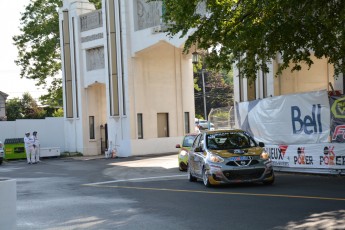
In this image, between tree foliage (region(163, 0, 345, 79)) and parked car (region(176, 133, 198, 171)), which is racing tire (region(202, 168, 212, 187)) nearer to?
tree foliage (region(163, 0, 345, 79))

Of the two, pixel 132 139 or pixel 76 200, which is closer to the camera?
pixel 76 200

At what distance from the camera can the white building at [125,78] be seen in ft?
113

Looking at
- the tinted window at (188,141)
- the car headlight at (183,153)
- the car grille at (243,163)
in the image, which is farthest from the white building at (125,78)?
the car grille at (243,163)

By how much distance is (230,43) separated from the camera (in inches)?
581

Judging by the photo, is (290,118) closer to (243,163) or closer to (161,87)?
(243,163)

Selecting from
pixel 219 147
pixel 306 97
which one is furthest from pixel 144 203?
pixel 306 97

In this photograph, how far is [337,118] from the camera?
17.4m

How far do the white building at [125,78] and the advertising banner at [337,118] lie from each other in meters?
15.2

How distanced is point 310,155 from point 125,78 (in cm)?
1837

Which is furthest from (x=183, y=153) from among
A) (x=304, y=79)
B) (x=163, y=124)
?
(x=163, y=124)

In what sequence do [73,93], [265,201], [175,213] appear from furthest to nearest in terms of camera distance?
[73,93] < [265,201] < [175,213]

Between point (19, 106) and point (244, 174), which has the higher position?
point (19, 106)

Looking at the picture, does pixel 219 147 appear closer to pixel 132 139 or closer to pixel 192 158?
pixel 192 158

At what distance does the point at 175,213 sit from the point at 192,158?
6178 mm
